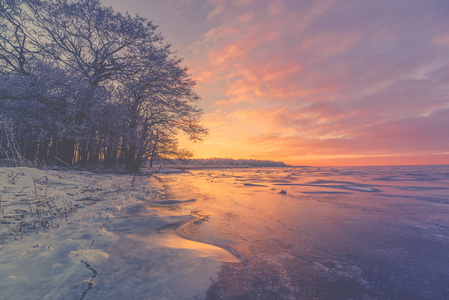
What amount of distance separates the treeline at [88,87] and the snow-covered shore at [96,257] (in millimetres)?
6851

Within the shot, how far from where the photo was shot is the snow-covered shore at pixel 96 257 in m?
1.17

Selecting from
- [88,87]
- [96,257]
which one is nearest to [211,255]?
[96,257]

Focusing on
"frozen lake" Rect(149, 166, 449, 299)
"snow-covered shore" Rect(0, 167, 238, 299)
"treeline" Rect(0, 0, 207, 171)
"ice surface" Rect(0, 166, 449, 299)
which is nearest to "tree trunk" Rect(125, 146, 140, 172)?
"treeline" Rect(0, 0, 207, 171)

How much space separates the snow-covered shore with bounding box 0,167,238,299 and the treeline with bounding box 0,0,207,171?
6.85m

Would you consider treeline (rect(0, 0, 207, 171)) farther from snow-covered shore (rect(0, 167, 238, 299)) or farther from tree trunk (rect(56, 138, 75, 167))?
snow-covered shore (rect(0, 167, 238, 299))

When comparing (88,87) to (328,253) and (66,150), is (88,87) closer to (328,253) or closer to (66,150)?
(66,150)

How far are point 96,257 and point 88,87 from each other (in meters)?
10.2

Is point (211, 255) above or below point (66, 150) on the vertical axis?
below

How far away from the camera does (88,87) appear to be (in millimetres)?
9094

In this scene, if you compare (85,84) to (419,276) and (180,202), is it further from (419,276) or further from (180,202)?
(419,276)

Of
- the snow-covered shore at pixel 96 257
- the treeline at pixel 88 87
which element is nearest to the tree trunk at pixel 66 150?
the treeline at pixel 88 87

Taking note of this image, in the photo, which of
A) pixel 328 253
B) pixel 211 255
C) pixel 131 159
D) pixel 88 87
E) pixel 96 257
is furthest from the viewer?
pixel 131 159

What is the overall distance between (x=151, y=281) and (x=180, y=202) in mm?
3387

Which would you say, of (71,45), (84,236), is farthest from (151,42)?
(84,236)
